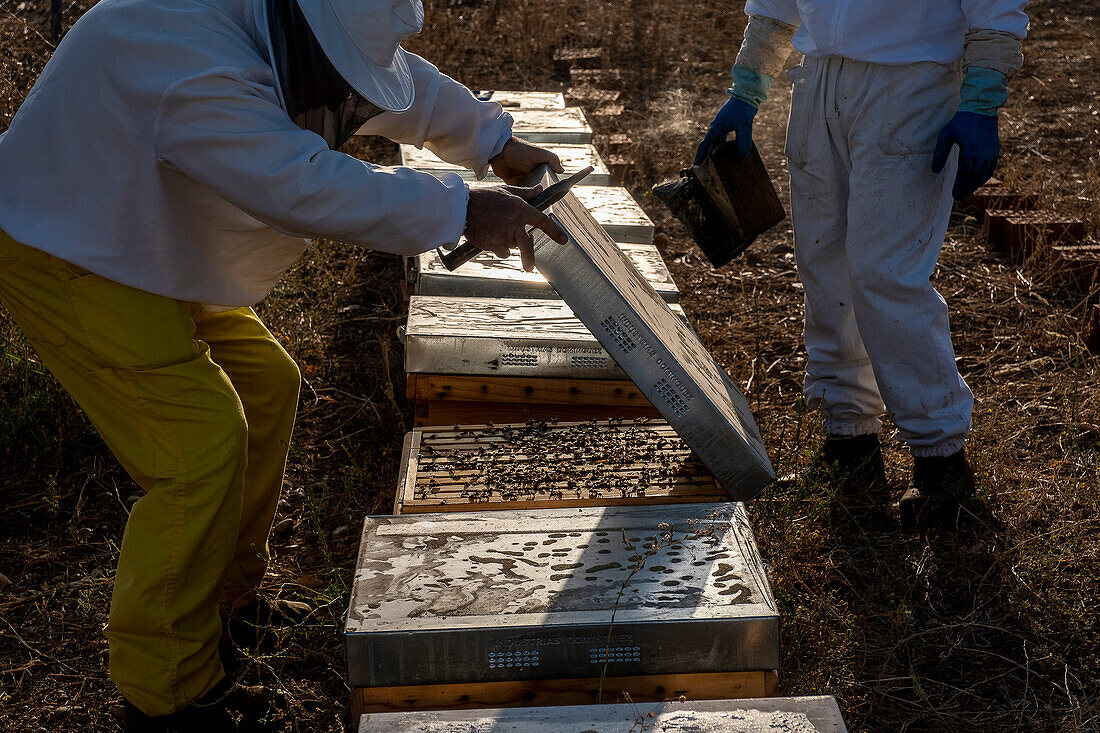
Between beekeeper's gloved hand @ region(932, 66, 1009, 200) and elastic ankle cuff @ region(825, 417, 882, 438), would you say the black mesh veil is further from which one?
elastic ankle cuff @ region(825, 417, 882, 438)

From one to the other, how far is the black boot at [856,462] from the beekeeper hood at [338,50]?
6.80 ft

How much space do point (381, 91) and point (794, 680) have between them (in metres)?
1.75

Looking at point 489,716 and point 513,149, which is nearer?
point 489,716

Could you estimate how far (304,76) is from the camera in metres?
2.25

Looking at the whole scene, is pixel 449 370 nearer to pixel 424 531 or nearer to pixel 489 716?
pixel 424 531

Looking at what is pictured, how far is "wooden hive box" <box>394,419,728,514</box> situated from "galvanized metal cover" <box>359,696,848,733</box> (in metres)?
0.85

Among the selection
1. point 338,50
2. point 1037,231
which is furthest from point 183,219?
point 1037,231

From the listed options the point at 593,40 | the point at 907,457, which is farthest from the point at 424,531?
the point at 593,40

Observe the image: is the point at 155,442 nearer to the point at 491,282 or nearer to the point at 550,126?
the point at 491,282

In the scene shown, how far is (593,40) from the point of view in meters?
9.62

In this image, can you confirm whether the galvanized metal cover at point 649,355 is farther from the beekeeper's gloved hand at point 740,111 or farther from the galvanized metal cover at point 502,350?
the beekeeper's gloved hand at point 740,111

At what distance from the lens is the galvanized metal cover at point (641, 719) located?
5.91 feet

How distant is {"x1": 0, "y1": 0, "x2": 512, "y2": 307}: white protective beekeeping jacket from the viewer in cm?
207

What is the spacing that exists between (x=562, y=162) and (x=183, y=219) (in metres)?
2.69
